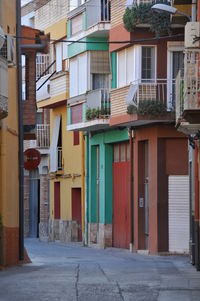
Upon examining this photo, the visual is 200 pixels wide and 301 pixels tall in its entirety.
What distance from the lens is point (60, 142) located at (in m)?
42.9

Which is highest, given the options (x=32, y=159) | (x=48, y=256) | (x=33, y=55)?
(x=33, y=55)

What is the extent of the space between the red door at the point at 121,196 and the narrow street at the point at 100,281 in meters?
7.83

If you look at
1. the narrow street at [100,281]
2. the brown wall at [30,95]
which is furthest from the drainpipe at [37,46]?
the narrow street at [100,281]

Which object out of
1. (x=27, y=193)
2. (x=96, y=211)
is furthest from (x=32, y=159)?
(x=27, y=193)

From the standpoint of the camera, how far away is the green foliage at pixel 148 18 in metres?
29.8

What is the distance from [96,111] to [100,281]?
53.4ft

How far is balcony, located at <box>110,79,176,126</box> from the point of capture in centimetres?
2975

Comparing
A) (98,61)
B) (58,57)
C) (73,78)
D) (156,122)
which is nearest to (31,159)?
(156,122)

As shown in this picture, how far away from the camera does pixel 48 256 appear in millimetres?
28438

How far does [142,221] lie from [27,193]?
53.6 feet

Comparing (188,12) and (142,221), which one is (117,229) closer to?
(142,221)

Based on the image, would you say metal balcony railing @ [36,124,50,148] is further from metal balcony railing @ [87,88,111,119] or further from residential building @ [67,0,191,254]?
metal balcony railing @ [87,88,111,119]

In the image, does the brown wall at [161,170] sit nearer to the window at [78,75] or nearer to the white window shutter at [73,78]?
the window at [78,75]

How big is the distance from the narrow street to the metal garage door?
170 inches
